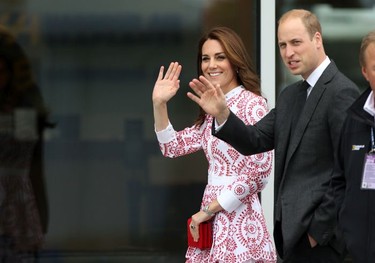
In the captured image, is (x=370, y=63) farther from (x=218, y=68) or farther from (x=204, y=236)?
(x=204, y=236)

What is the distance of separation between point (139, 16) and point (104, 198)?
1.13 metres

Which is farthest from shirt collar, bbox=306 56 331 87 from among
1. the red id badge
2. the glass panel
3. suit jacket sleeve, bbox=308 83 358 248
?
the glass panel

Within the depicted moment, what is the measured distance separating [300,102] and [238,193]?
0.58 meters

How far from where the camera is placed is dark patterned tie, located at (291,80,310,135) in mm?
3867

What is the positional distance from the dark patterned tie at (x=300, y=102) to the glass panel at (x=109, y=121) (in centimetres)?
209

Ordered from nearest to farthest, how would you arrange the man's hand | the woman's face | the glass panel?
the man's hand → the woman's face → the glass panel

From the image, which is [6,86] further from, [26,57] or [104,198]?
[104,198]

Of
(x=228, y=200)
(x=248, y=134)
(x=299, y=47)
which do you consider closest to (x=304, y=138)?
(x=248, y=134)

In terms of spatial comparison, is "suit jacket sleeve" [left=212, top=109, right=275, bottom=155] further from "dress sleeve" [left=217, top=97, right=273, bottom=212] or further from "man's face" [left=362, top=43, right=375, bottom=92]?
"man's face" [left=362, top=43, right=375, bottom=92]

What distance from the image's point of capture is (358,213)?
3467 millimetres

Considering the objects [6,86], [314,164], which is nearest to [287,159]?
[314,164]

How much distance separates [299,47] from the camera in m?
3.82

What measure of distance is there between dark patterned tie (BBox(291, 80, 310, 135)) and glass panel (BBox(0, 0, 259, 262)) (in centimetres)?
209

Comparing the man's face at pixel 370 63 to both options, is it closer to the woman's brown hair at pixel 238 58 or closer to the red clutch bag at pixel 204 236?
the woman's brown hair at pixel 238 58
